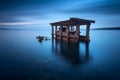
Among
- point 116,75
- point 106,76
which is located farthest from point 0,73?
point 116,75

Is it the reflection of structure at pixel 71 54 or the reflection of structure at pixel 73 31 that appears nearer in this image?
the reflection of structure at pixel 71 54

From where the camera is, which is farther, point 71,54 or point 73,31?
point 73,31

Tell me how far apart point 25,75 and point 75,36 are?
57.5 ft

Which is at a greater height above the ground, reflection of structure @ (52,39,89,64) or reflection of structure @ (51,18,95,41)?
reflection of structure @ (51,18,95,41)

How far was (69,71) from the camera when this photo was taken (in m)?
7.77

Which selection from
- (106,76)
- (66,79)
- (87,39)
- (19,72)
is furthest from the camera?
(87,39)

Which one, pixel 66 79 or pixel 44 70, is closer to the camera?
pixel 66 79

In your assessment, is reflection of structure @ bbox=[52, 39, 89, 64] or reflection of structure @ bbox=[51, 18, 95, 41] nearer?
reflection of structure @ bbox=[52, 39, 89, 64]

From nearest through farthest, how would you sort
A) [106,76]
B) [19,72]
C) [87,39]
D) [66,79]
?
[66,79] < [106,76] < [19,72] < [87,39]

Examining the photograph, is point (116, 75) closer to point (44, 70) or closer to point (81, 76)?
point (81, 76)

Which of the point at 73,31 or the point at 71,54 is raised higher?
the point at 73,31

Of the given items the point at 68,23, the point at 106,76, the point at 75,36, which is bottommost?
the point at 106,76

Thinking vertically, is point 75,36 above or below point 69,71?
above

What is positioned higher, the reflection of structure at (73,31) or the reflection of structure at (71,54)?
the reflection of structure at (73,31)
